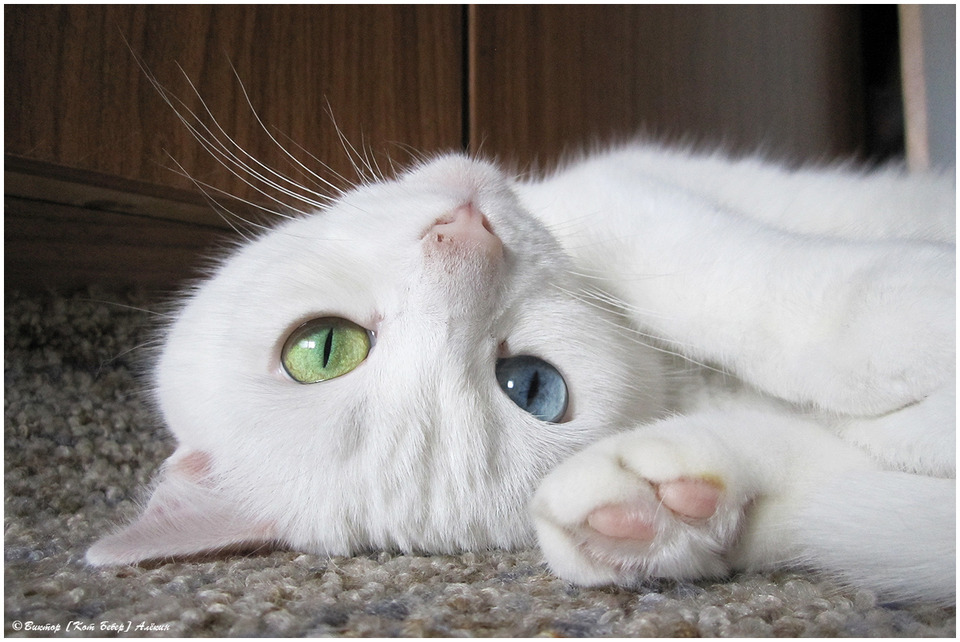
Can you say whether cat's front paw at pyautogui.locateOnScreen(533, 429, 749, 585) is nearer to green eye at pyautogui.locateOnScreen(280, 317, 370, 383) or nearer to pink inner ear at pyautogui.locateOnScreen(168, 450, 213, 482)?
green eye at pyautogui.locateOnScreen(280, 317, 370, 383)

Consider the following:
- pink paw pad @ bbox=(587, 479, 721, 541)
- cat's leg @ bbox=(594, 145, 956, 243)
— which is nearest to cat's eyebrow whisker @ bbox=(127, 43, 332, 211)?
cat's leg @ bbox=(594, 145, 956, 243)

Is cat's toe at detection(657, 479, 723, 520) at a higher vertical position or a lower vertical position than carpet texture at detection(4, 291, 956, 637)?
higher

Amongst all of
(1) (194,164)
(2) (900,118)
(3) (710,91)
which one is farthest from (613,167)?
(2) (900,118)

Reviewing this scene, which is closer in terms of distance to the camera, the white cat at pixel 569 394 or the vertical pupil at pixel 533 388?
the white cat at pixel 569 394

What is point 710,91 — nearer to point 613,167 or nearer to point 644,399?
point 613,167

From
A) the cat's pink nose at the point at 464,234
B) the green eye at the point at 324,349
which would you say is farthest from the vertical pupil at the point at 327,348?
the cat's pink nose at the point at 464,234

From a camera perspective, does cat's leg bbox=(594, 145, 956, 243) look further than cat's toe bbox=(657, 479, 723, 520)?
Yes

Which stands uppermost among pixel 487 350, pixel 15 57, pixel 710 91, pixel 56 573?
pixel 710 91

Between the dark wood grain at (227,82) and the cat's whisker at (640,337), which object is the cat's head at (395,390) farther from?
the dark wood grain at (227,82)
